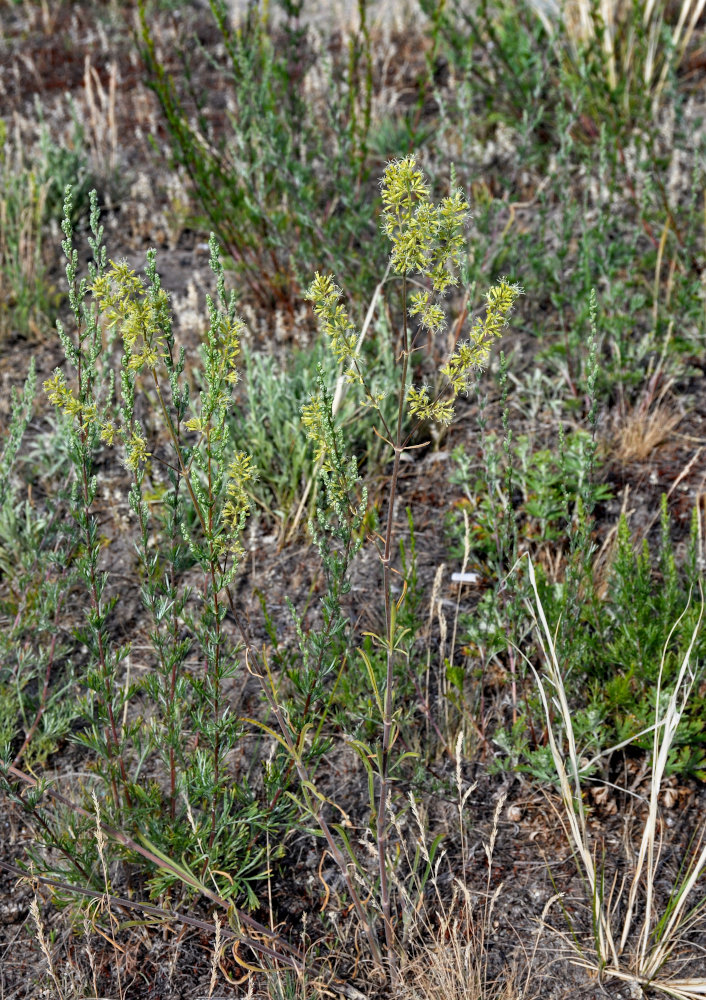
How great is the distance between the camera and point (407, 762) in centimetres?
241

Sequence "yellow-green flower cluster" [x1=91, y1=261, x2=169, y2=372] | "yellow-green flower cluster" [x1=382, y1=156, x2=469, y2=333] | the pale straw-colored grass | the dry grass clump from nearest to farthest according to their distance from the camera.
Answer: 1. "yellow-green flower cluster" [x1=382, y1=156, x2=469, y2=333]
2. "yellow-green flower cluster" [x1=91, y1=261, x2=169, y2=372]
3. the dry grass clump
4. the pale straw-colored grass

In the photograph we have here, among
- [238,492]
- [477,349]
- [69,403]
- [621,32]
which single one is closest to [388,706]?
[238,492]

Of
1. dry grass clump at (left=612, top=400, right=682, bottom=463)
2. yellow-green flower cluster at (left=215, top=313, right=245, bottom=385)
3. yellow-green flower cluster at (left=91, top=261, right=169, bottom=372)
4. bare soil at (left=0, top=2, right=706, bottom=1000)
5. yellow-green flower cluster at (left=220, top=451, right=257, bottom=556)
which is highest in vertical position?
yellow-green flower cluster at (left=91, top=261, right=169, bottom=372)

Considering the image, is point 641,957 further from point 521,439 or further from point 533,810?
point 521,439

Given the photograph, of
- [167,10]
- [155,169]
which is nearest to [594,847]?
[155,169]

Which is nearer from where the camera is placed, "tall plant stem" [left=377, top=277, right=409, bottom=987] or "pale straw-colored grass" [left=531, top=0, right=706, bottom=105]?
"tall plant stem" [left=377, top=277, right=409, bottom=987]

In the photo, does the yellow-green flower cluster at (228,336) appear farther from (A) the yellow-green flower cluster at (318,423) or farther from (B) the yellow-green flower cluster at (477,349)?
(B) the yellow-green flower cluster at (477,349)

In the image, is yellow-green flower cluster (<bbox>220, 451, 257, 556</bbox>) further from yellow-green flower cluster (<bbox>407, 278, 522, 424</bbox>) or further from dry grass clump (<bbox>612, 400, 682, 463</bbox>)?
dry grass clump (<bbox>612, 400, 682, 463</bbox>)

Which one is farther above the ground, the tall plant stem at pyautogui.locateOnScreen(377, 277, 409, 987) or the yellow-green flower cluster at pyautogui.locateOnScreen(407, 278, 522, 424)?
the yellow-green flower cluster at pyautogui.locateOnScreen(407, 278, 522, 424)

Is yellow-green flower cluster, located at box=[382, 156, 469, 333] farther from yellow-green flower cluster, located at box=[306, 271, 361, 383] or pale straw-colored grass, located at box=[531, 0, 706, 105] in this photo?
pale straw-colored grass, located at box=[531, 0, 706, 105]

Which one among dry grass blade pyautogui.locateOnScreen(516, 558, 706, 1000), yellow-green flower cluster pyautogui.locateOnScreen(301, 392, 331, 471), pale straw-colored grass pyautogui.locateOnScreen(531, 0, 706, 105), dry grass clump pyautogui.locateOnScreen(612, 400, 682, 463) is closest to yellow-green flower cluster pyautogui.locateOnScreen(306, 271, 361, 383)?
yellow-green flower cluster pyautogui.locateOnScreen(301, 392, 331, 471)

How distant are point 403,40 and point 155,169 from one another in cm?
237

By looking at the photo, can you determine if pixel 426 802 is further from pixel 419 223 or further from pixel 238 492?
pixel 419 223

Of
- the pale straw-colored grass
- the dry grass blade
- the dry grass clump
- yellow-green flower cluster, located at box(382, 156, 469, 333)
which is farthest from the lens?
the pale straw-colored grass
